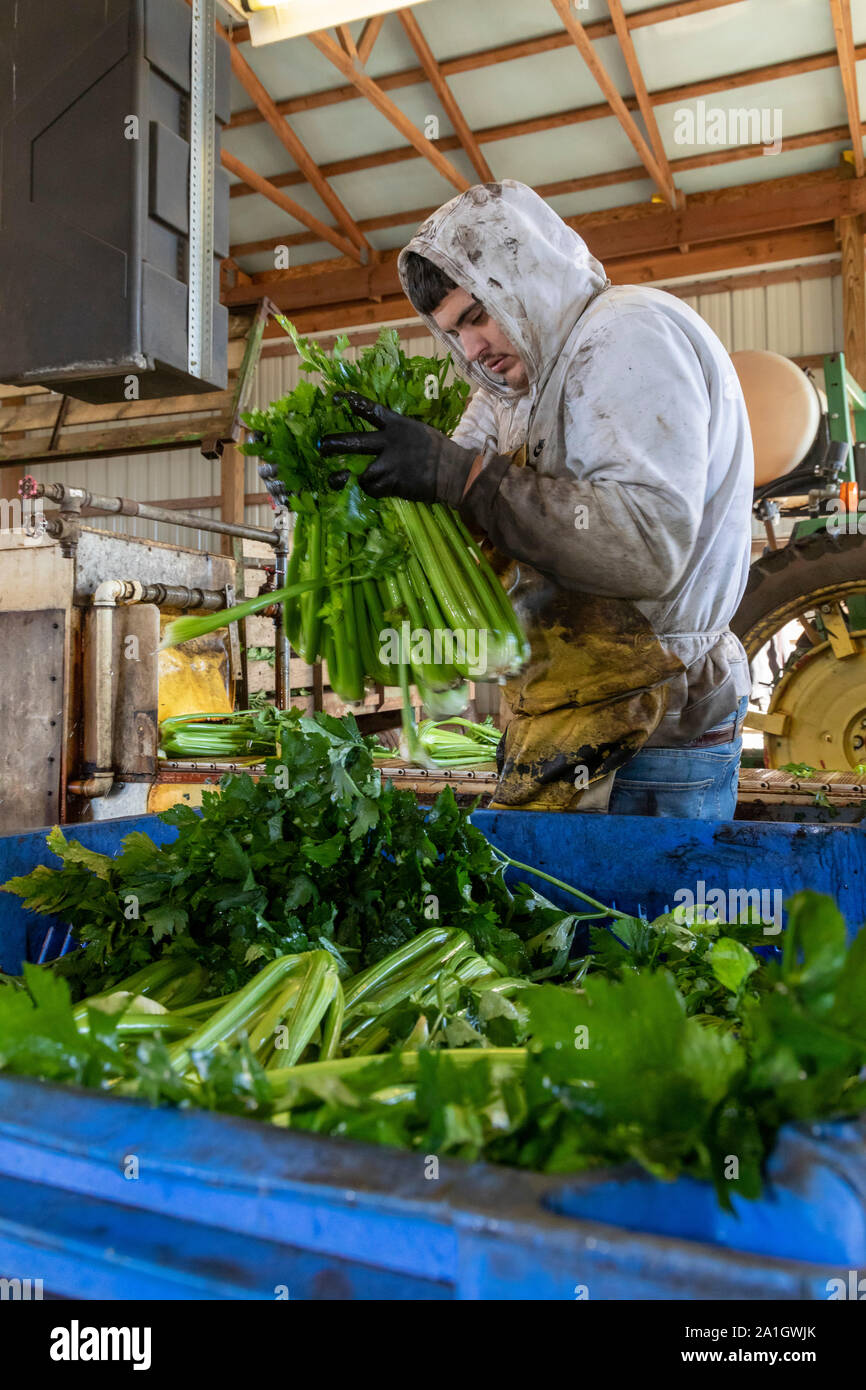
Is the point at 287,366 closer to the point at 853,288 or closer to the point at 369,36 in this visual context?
the point at 369,36

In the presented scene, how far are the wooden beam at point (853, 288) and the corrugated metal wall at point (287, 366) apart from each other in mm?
909

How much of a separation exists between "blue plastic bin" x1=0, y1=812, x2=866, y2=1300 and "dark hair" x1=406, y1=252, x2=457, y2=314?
2.15 meters

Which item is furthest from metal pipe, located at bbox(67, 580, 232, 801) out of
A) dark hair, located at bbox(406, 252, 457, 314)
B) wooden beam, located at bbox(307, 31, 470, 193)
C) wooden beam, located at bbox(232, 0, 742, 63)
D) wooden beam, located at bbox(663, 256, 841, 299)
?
wooden beam, located at bbox(663, 256, 841, 299)

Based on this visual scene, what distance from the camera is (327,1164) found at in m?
0.63

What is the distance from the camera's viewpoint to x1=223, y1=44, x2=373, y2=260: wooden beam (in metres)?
8.86

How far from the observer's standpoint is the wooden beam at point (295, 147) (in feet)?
29.1

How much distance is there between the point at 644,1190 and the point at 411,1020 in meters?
0.75

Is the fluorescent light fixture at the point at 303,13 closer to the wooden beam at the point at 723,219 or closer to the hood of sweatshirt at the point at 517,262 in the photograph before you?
the hood of sweatshirt at the point at 517,262

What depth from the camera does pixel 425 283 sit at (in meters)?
2.46

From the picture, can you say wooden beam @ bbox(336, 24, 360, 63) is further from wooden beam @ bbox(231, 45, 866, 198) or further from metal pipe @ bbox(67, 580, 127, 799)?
metal pipe @ bbox(67, 580, 127, 799)

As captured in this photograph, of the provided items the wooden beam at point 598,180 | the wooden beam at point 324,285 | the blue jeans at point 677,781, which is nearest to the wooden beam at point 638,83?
the wooden beam at point 598,180

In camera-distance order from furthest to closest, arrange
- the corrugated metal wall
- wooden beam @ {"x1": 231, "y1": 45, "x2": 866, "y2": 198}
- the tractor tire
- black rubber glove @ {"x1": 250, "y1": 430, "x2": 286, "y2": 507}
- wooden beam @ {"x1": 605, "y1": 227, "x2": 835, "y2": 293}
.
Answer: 1. the corrugated metal wall
2. wooden beam @ {"x1": 605, "y1": 227, "x2": 835, "y2": 293}
3. wooden beam @ {"x1": 231, "y1": 45, "x2": 866, "y2": 198}
4. the tractor tire
5. black rubber glove @ {"x1": 250, "y1": 430, "x2": 286, "y2": 507}
